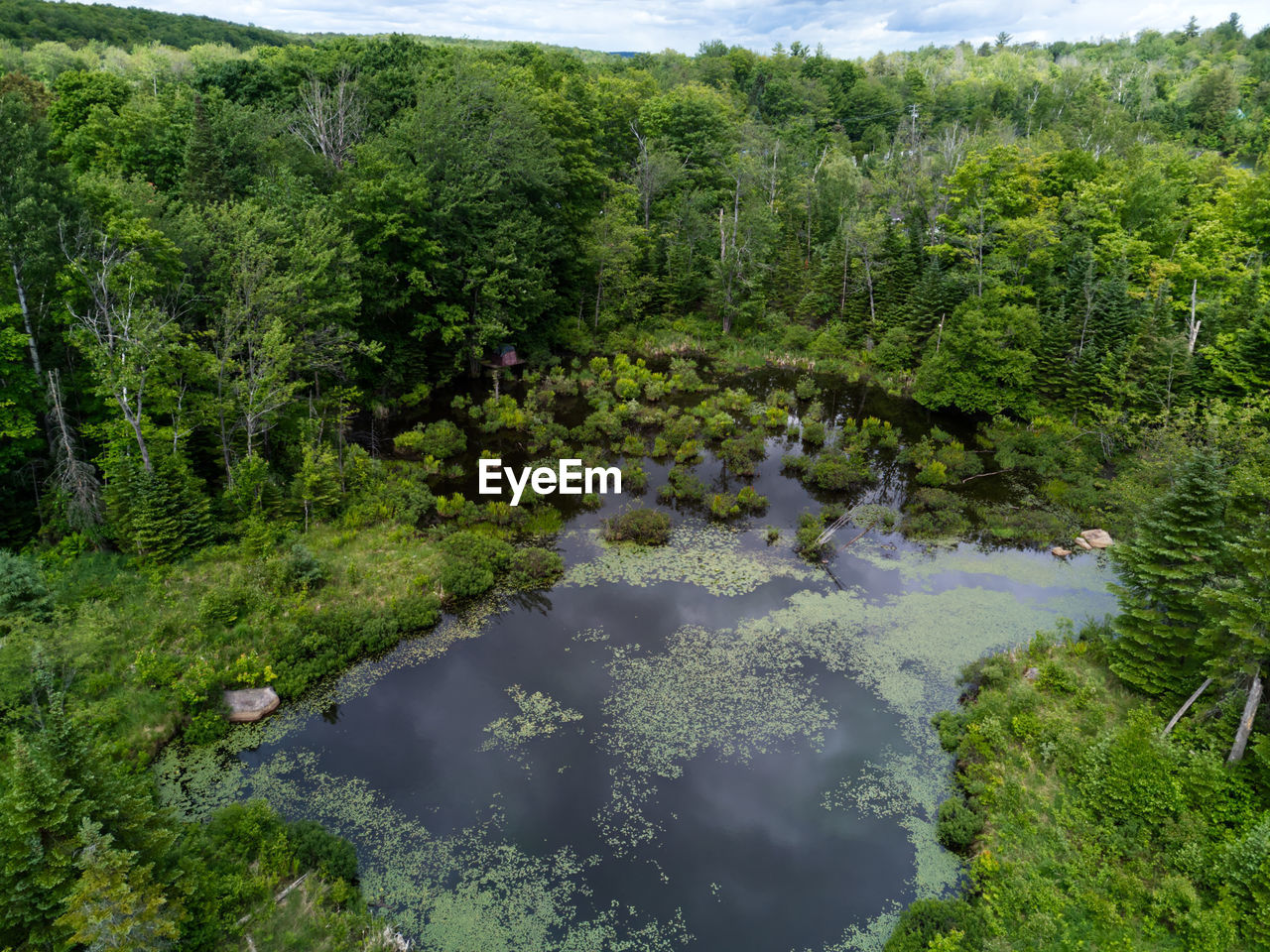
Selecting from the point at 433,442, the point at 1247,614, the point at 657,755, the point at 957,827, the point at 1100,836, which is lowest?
the point at 657,755

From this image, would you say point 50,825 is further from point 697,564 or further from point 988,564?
point 988,564

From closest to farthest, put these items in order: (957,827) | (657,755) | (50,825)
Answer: (50,825) → (957,827) → (657,755)

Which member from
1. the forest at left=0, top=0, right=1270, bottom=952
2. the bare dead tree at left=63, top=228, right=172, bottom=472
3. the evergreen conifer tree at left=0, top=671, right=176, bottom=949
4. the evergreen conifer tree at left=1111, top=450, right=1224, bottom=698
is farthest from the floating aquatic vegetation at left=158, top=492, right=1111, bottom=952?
the bare dead tree at left=63, top=228, right=172, bottom=472

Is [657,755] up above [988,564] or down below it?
below

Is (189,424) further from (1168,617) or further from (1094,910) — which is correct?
(1168,617)

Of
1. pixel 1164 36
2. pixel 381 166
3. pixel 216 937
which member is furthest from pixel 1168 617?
pixel 1164 36

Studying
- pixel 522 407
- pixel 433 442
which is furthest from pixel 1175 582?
pixel 522 407

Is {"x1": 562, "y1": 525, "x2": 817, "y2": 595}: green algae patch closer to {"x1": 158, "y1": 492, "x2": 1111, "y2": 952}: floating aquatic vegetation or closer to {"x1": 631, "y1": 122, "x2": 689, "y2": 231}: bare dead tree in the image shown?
{"x1": 158, "y1": 492, "x2": 1111, "y2": 952}: floating aquatic vegetation
